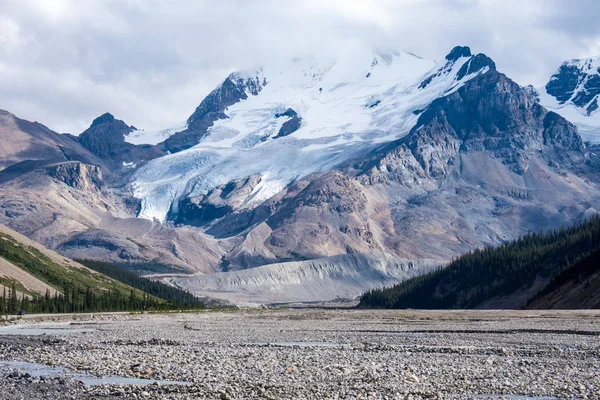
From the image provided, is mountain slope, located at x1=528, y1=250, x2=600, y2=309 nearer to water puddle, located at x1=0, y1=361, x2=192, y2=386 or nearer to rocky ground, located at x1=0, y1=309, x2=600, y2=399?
rocky ground, located at x1=0, y1=309, x2=600, y2=399

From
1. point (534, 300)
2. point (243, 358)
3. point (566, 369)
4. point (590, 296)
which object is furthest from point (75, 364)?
point (534, 300)

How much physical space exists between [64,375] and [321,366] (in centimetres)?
1421

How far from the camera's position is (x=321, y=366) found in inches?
1953

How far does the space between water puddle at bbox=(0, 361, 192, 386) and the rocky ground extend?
0.75 m

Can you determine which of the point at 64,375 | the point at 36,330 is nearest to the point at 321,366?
the point at 64,375

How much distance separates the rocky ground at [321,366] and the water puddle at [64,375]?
29.7 inches

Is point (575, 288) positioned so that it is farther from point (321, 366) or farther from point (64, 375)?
point (64, 375)

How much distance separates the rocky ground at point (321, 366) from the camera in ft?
130

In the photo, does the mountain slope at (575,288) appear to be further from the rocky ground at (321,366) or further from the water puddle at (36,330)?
the water puddle at (36,330)

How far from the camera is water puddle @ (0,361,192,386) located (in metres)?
43.6

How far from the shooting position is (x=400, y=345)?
222 ft

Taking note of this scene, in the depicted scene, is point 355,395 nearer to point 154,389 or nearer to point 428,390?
point 428,390

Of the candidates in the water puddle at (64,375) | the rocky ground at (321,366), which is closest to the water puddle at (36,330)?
the rocky ground at (321,366)

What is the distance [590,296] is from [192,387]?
114828 mm
